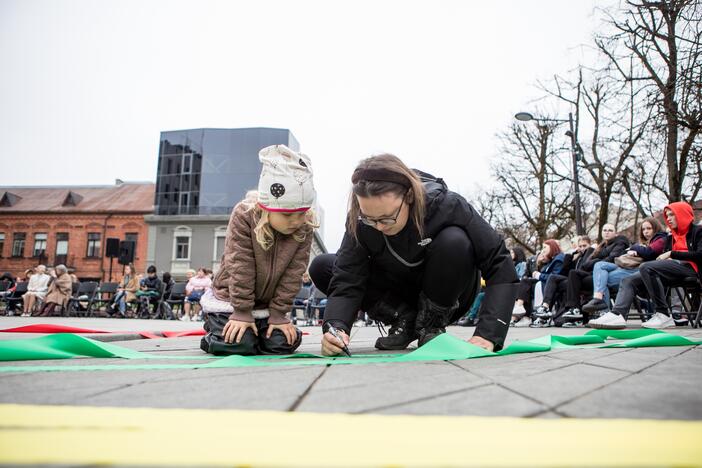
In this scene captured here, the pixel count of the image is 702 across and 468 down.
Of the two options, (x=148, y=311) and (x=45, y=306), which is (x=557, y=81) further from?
(x=45, y=306)

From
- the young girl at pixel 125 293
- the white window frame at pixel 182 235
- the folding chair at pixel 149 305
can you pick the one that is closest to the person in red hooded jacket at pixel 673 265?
the folding chair at pixel 149 305

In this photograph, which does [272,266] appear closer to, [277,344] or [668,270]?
[277,344]

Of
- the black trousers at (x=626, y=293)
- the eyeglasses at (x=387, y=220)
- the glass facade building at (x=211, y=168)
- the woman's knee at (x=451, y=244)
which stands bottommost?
the black trousers at (x=626, y=293)

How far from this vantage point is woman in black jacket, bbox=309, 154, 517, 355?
243 centimetres

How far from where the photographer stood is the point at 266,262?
2844mm

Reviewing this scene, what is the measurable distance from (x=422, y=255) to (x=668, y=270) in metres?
4.46

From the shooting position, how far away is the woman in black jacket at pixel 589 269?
6.91 metres

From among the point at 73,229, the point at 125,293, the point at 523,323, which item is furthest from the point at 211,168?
the point at 523,323

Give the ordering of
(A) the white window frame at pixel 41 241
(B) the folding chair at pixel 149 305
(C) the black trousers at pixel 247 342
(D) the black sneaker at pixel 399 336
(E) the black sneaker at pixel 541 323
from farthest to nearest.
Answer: (A) the white window frame at pixel 41 241, (B) the folding chair at pixel 149 305, (E) the black sneaker at pixel 541 323, (D) the black sneaker at pixel 399 336, (C) the black trousers at pixel 247 342

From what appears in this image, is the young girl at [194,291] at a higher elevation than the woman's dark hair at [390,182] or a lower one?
lower

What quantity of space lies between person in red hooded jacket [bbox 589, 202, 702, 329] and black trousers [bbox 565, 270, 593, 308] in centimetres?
137

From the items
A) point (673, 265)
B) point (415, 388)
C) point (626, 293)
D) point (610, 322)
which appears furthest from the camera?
point (626, 293)

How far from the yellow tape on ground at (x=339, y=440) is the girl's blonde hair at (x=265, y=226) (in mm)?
1652

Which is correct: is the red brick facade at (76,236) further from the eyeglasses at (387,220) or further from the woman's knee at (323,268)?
the eyeglasses at (387,220)
